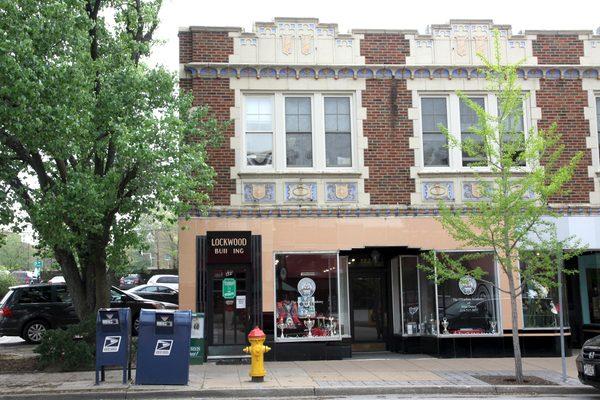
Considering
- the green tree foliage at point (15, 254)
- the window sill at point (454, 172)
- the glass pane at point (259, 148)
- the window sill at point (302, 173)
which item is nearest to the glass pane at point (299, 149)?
the window sill at point (302, 173)

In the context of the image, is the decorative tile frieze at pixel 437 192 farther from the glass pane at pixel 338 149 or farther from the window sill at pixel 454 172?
the glass pane at pixel 338 149

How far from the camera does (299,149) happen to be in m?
15.3

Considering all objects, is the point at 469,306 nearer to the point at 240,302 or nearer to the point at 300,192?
the point at 300,192

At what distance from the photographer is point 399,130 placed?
1541 centimetres

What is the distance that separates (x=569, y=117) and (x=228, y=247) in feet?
27.5

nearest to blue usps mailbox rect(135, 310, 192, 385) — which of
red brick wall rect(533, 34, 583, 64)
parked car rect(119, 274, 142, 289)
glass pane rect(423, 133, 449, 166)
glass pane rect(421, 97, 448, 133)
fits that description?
glass pane rect(423, 133, 449, 166)

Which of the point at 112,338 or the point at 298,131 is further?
the point at 298,131

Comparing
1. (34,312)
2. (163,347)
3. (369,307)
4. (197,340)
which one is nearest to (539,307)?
(369,307)

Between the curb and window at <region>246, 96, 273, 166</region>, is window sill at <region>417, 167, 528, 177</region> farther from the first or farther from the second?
the curb

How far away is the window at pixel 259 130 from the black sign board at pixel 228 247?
171 cm

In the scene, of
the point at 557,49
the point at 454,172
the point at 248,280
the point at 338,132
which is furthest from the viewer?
the point at 557,49

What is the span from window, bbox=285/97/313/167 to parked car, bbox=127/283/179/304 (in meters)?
11.5

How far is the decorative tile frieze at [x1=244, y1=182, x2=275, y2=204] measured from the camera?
48.9 feet

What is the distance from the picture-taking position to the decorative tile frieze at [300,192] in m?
15.0
